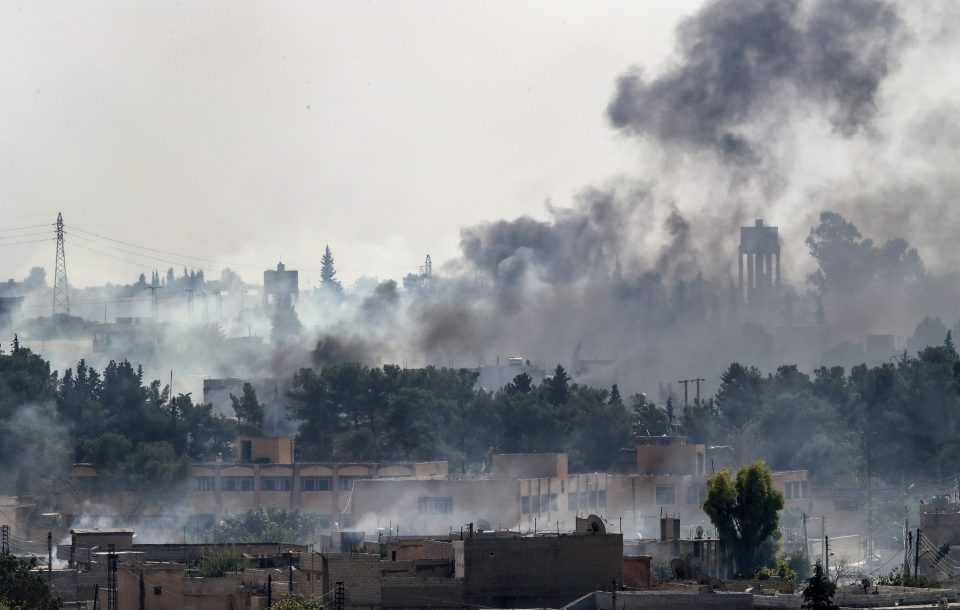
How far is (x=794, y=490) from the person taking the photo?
115 meters

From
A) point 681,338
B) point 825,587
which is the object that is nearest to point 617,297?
point 681,338

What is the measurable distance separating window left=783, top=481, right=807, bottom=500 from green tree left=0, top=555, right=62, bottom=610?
164 feet

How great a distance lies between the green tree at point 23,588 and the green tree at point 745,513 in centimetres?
2037

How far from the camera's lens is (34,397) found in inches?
4931

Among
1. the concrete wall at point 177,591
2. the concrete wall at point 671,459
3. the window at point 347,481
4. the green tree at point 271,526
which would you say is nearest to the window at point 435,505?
the green tree at point 271,526

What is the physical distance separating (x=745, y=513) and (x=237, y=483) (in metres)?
42.8

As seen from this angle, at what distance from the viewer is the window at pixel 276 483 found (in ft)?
384

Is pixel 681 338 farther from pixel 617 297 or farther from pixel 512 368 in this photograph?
pixel 512 368

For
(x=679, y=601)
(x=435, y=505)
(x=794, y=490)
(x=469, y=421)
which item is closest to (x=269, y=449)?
(x=469, y=421)

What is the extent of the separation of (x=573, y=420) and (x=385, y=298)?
3494 cm

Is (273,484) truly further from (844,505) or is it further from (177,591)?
(177,591)

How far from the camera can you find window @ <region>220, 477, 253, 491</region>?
385ft

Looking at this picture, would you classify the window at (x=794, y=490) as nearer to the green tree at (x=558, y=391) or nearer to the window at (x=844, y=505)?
the window at (x=844, y=505)

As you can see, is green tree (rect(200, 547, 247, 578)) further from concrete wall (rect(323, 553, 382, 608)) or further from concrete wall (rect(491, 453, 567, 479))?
concrete wall (rect(491, 453, 567, 479))
